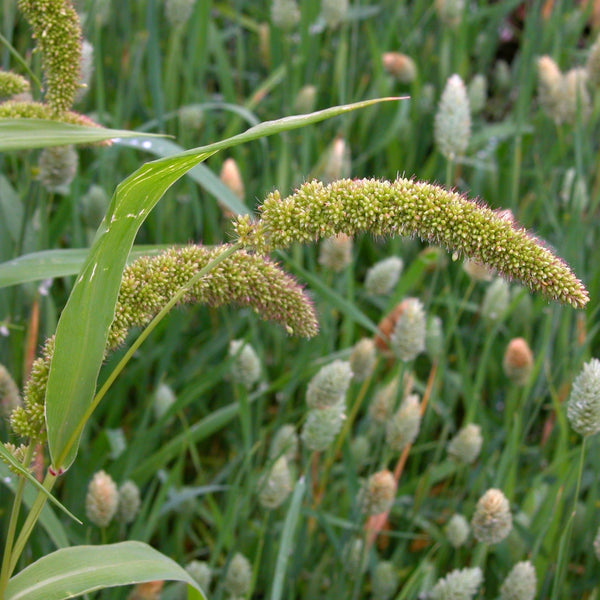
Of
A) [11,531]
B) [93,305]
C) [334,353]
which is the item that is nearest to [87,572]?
[11,531]

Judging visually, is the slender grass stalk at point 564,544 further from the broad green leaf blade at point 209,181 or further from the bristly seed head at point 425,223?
the broad green leaf blade at point 209,181

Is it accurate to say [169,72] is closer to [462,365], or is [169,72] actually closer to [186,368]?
[186,368]

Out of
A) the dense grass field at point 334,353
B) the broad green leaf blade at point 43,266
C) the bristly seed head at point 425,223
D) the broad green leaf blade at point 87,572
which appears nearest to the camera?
the bristly seed head at point 425,223

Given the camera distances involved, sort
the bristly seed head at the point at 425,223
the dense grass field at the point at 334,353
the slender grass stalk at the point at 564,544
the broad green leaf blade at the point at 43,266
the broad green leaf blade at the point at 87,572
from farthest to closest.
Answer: the dense grass field at the point at 334,353
the slender grass stalk at the point at 564,544
the broad green leaf blade at the point at 43,266
the broad green leaf blade at the point at 87,572
the bristly seed head at the point at 425,223

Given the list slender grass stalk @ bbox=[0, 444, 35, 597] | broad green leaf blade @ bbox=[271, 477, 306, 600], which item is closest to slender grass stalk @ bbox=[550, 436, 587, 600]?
broad green leaf blade @ bbox=[271, 477, 306, 600]

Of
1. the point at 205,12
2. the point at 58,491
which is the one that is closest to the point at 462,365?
the point at 58,491

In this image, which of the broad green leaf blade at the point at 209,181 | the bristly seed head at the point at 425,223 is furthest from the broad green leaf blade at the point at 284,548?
the bristly seed head at the point at 425,223

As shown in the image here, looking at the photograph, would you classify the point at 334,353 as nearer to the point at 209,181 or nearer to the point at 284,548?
the point at 209,181
